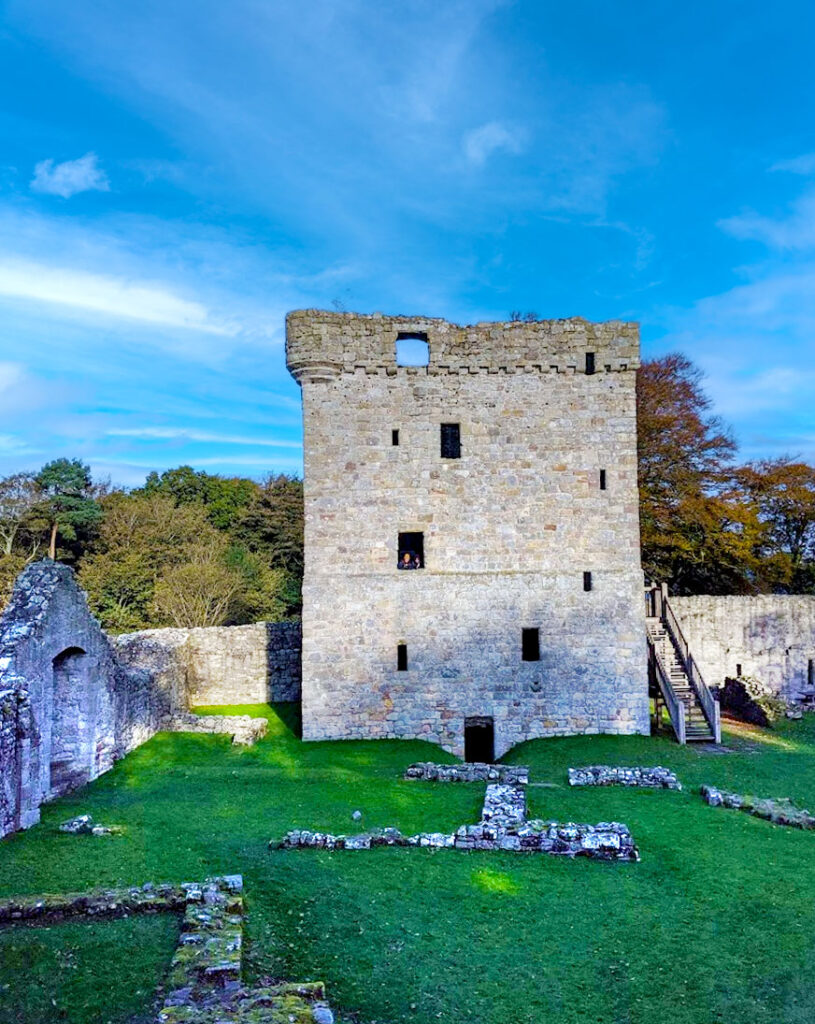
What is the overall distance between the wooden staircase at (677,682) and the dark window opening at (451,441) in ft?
25.7

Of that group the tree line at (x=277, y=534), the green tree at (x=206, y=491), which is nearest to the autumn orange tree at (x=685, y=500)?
the tree line at (x=277, y=534)

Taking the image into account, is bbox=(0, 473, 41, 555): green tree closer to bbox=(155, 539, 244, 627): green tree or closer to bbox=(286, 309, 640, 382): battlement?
bbox=(155, 539, 244, 627): green tree

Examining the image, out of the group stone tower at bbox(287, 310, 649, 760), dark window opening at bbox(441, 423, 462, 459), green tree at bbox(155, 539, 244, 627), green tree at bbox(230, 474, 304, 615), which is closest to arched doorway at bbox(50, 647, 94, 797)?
stone tower at bbox(287, 310, 649, 760)

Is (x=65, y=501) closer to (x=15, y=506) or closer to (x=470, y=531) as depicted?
(x=15, y=506)

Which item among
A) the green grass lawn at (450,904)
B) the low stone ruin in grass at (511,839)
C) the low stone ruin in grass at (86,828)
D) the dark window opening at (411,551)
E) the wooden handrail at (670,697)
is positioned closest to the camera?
the green grass lawn at (450,904)

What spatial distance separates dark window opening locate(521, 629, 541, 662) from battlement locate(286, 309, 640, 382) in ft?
21.1

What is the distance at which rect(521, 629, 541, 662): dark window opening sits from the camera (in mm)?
17969

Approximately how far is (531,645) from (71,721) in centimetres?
1017

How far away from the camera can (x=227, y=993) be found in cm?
642

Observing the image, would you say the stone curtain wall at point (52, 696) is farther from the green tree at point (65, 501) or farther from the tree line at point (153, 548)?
the green tree at point (65, 501)

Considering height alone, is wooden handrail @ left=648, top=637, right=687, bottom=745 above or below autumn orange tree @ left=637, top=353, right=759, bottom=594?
below

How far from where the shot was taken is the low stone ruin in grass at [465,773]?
46.3 ft

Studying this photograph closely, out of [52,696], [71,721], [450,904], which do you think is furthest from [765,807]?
[52,696]

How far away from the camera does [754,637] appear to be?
80.9 feet
